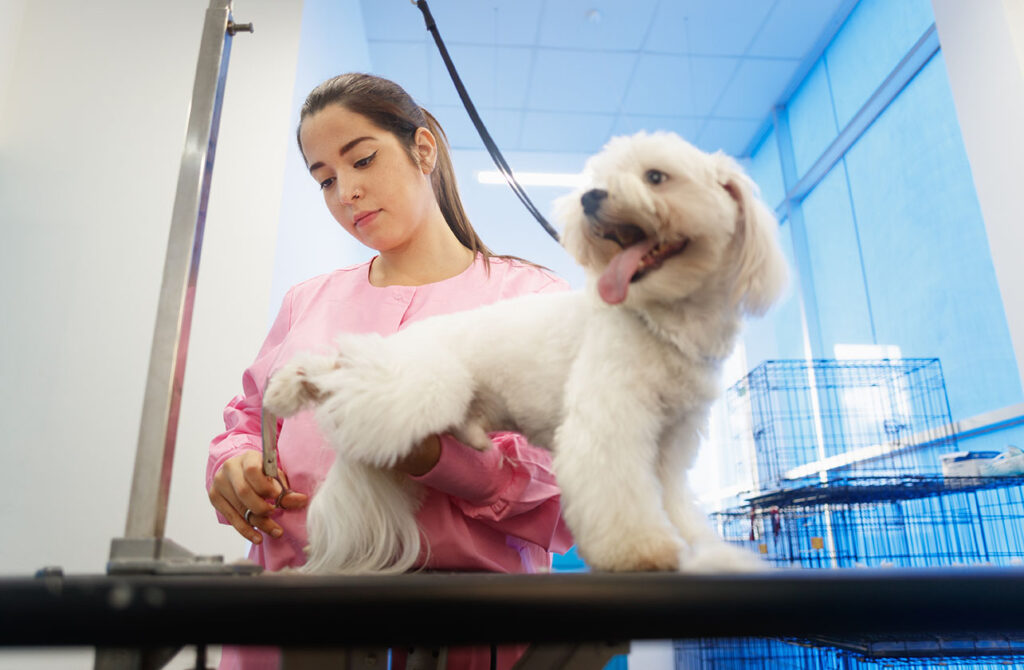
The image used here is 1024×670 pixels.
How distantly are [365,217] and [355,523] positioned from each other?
1.67 feet

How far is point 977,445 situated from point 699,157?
2.69 meters

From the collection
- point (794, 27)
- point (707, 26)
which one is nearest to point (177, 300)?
point (707, 26)

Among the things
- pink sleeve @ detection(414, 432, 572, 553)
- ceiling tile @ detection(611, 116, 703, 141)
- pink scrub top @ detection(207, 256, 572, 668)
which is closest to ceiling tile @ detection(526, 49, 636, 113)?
ceiling tile @ detection(611, 116, 703, 141)

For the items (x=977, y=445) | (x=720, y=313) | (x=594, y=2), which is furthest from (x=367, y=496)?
(x=594, y=2)

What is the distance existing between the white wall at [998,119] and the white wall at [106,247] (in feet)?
7.78

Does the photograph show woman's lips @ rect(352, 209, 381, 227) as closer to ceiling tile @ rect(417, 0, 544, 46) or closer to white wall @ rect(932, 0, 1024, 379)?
white wall @ rect(932, 0, 1024, 379)

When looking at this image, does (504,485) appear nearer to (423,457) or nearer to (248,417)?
(423,457)

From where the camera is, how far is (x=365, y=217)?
1.00 meters

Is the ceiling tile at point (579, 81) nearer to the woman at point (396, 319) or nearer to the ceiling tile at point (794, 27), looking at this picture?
the ceiling tile at point (794, 27)

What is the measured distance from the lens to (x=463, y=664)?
92 centimetres

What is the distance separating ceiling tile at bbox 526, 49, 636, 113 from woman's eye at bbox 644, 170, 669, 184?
144 inches

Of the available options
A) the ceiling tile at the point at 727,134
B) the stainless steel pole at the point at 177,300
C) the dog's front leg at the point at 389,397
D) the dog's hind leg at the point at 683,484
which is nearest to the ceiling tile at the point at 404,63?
the ceiling tile at the point at 727,134

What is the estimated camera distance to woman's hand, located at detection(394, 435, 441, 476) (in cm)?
67

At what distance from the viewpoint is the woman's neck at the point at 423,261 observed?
1112 mm
